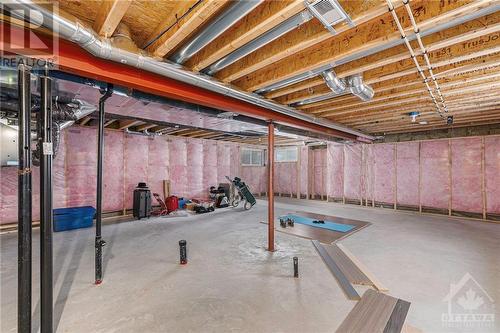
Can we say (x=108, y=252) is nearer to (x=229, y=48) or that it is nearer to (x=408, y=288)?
(x=229, y=48)

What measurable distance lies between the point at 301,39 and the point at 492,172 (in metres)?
6.92

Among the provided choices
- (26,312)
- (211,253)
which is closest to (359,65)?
(211,253)

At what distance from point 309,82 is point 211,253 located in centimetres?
284

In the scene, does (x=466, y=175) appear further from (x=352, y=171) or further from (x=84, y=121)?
(x=84, y=121)

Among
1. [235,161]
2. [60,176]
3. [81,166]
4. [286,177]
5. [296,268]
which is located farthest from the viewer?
[286,177]

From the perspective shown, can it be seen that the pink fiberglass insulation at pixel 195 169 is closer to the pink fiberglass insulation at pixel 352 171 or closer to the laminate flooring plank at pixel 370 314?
the pink fiberglass insulation at pixel 352 171

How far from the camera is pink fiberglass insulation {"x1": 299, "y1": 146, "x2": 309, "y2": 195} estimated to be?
9422mm

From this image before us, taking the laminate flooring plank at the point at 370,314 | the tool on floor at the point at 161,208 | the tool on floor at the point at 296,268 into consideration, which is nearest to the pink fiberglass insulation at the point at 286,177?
the tool on floor at the point at 161,208

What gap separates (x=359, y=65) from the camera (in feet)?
7.77

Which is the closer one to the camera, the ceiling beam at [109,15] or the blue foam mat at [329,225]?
the ceiling beam at [109,15]

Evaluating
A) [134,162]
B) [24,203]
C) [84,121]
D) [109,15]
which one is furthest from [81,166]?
[109,15]

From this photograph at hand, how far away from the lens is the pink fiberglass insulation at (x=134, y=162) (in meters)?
5.98

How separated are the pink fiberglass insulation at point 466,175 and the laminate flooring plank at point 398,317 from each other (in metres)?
5.64

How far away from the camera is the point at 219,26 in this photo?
5.18ft
